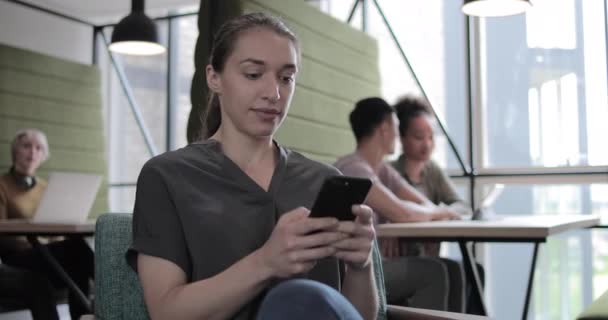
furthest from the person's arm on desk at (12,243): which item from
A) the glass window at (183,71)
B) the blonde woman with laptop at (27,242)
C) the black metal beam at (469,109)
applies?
the black metal beam at (469,109)

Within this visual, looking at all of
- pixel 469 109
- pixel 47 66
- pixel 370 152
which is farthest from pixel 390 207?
pixel 47 66

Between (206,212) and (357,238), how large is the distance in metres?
0.31

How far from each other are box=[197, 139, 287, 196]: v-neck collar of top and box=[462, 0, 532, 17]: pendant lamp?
244 centimetres

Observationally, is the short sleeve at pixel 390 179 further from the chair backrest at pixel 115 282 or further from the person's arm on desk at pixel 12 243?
the chair backrest at pixel 115 282

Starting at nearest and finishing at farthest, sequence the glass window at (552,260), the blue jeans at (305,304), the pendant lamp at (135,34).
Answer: the blue jeans at (305,304), the pendant lamp at (135,34), the glass window at (552,260)

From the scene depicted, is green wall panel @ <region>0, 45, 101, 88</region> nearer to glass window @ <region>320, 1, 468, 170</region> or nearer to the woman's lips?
glass window @ <region>320, 1, 468, 170</region>

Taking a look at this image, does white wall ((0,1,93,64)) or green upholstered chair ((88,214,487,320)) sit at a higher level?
white wall ((0,1,93,64))

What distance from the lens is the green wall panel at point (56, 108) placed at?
4773 millimetres

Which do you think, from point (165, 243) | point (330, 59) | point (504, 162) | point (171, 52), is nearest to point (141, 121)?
point (171, 52)

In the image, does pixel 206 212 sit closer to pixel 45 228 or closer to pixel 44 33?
pixel 45 228

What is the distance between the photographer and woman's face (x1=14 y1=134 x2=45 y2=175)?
4.18 m

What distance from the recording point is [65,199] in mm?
3430

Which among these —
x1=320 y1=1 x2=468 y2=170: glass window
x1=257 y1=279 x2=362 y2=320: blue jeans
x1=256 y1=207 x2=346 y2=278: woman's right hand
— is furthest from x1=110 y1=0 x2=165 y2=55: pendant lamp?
x1=257 y1=279 x2=362 y2=320: blue jeans

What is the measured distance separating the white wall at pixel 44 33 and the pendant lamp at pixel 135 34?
Answer: 64.0 inches
